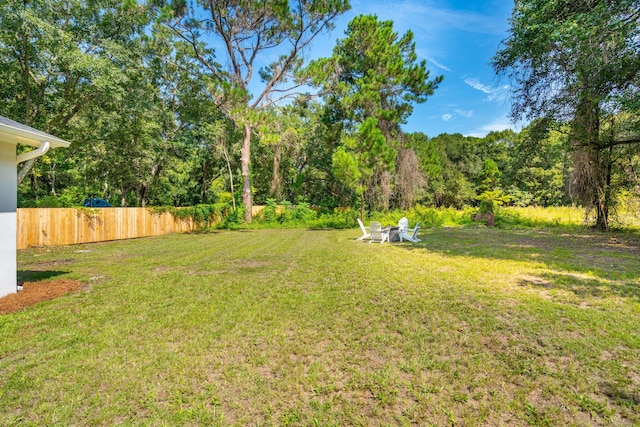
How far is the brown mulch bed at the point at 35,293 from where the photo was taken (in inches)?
163

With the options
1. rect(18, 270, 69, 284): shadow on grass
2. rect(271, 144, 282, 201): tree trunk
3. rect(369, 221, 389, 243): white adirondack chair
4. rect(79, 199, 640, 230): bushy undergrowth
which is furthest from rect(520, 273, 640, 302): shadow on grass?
rect(271, 144, 282, 201): tree trunk

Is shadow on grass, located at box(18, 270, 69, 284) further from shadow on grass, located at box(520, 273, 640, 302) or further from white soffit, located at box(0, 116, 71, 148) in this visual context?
shadow on grass, located at box(520, 273, 640, 302)

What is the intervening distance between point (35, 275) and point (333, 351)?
6568 mm

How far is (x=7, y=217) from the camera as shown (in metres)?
4.44

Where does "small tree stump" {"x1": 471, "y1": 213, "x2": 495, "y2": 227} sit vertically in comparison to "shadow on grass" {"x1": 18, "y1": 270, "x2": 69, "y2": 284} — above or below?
above

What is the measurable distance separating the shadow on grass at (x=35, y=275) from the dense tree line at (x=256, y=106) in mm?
7409

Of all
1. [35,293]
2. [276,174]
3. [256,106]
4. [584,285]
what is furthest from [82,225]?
[584,285]

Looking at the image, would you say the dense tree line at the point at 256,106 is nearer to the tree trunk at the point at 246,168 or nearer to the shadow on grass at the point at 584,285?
the tree trunk at the point at 246,168

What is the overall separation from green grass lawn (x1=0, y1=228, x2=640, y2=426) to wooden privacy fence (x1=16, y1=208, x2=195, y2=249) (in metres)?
8.10

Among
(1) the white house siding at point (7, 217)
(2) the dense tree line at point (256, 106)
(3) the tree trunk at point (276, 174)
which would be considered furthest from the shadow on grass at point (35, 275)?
(3) the tree trunk at point (276, 174)

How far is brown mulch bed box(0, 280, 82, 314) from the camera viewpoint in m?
4.15

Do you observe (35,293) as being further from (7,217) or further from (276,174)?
(276,174)

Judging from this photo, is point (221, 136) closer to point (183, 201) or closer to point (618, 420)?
point (183, 201)

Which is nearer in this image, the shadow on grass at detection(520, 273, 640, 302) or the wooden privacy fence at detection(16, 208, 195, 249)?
the shadow on grass at detection(520, 273, 640, 302)
